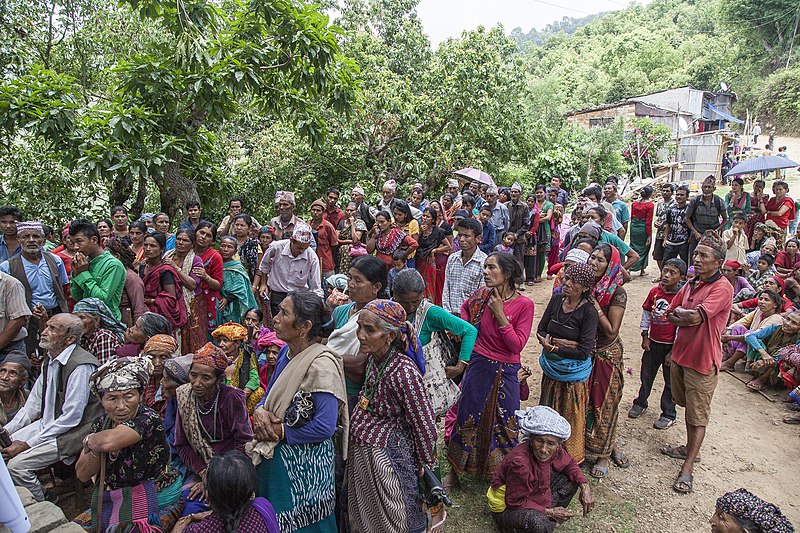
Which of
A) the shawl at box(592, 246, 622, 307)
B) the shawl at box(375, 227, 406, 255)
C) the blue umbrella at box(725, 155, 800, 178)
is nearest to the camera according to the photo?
the shawl at box(592, 246, 622, 307)

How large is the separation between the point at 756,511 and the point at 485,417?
1.72 m

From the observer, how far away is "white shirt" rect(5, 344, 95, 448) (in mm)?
3154

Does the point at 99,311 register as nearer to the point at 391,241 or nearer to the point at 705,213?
the point at 391,241

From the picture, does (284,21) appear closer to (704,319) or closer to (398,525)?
(704,319)

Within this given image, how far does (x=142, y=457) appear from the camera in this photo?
2.62 meters

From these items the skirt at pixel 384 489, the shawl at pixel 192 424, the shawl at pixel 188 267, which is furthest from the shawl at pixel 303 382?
the shawl at pixel 188 267

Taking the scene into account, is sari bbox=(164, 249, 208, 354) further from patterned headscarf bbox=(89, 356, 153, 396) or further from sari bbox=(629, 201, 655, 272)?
sari bbox=(629, 201, 655, 272)

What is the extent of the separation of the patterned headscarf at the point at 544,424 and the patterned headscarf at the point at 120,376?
6.99ft

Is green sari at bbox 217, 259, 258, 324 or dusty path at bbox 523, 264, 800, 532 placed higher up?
green sari at bbox 217, 259, 258, 324

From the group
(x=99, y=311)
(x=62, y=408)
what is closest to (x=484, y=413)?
(x=62, y=408)

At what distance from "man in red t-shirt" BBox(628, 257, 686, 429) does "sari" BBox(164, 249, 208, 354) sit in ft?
13.8

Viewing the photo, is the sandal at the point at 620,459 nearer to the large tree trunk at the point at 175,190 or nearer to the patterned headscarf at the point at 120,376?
the patterned headscarf at the point at 120,376

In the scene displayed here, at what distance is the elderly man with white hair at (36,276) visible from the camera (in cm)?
452

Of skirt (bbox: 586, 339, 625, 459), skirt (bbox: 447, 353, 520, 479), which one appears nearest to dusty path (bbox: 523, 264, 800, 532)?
skirt (bbox: 586, 339, 625, 459)
